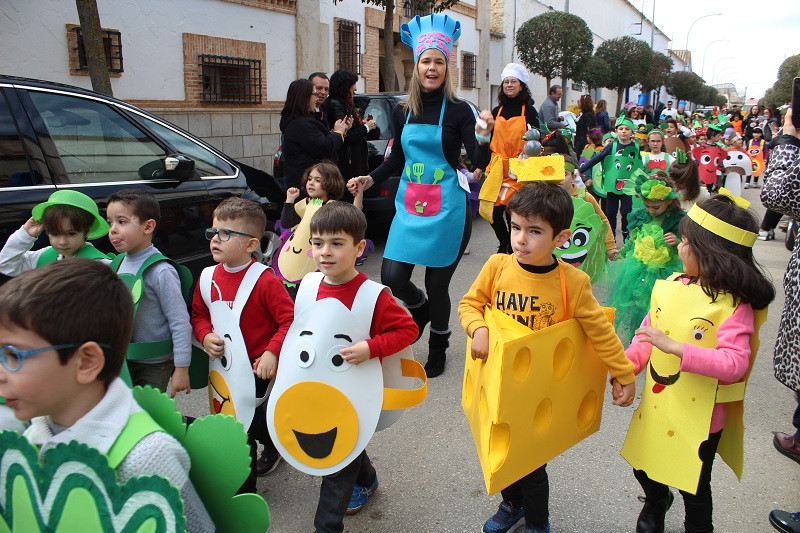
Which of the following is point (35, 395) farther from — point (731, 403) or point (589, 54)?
point (589, 54)

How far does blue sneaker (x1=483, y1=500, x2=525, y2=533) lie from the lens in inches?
104

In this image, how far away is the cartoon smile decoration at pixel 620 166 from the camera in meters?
7.62

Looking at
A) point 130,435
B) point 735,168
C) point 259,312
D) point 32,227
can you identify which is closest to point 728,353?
point 259,312

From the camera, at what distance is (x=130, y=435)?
54.3 inches

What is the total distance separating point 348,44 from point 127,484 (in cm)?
1431

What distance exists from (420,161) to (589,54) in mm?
21528

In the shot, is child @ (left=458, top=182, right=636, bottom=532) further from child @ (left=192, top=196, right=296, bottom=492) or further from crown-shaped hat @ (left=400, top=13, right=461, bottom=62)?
crown-shaped hat @ (left=400, top=13, right=461, bottom=62)

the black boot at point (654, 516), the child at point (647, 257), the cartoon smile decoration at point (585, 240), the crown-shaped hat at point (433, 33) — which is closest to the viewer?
the black boot at point (654, 516)

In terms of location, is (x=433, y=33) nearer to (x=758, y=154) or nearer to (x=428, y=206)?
(x=428, y=206)

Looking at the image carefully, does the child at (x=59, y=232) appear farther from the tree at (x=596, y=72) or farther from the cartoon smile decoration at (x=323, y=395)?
the tree at (x=596, y=72)

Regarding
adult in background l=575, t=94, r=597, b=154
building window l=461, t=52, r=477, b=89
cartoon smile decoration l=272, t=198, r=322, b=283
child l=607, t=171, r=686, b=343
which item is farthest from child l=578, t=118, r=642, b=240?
building window l=461, t=52, r=477, b=89

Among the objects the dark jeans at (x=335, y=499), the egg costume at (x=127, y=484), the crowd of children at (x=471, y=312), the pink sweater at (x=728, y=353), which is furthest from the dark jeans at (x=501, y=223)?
the egg costume at (x=127, y=484)

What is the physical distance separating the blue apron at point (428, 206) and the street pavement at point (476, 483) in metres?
0.85

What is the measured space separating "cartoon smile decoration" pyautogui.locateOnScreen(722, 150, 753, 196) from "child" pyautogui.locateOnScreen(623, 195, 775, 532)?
8.95 m
